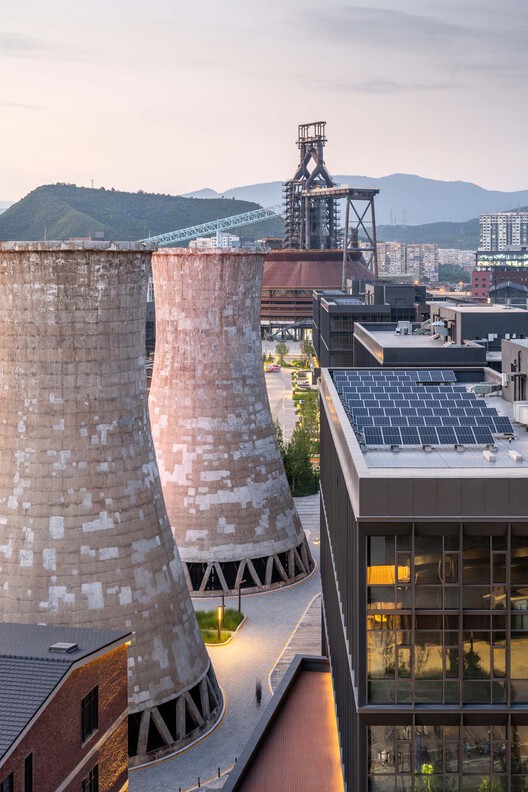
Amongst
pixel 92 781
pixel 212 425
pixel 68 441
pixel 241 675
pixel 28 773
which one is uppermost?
pixel 68 441

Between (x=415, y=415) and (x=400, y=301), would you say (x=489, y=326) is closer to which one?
(x=415, y=415)

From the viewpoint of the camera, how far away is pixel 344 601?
35.3 metres

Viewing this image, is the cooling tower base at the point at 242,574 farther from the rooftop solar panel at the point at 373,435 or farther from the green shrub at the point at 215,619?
the rooftop solar panel at the point at 373,435

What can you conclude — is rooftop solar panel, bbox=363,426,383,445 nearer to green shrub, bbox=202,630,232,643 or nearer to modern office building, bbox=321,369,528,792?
→ modern office building, bbox=321,369,528,792

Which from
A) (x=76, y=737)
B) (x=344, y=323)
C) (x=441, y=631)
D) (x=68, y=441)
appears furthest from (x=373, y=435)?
(x=344, y=323)

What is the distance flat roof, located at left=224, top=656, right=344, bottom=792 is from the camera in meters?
35.6

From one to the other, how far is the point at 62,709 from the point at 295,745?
466 inches

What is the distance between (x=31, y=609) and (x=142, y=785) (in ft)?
26.5

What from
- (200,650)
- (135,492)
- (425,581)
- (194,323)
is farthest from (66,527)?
(194,323)

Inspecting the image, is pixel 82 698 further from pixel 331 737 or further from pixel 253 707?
pixel 253 707

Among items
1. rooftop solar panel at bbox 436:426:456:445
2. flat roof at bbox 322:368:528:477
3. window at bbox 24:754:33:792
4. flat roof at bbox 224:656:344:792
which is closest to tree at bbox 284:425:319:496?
flat roof at bbox 224:656:344:792

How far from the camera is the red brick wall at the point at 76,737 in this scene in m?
28.8

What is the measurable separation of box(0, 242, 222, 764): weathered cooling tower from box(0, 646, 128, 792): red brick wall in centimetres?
666

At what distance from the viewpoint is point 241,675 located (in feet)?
174
